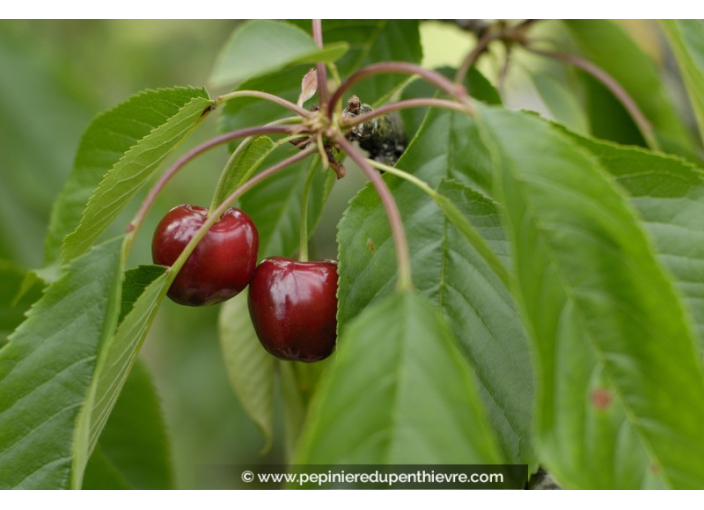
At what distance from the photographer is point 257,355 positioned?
4.18ft

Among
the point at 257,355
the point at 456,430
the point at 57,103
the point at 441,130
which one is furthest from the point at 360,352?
the point at 57,103

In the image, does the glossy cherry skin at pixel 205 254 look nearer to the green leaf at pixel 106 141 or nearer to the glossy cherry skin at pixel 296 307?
the glossy cherry skin at pixel 296 307

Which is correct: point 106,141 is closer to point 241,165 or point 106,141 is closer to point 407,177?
point 241,165

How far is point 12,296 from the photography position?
1246 mm

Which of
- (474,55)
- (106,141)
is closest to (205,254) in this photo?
(106,141)

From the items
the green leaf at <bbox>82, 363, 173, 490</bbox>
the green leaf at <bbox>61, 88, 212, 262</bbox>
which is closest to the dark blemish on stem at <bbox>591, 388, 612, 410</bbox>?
the green leaf at <bbox>61, 88, 212, 262</bbox>

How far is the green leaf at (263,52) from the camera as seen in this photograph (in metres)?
0.63

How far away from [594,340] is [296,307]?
323 mm

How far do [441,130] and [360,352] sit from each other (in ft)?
1.39

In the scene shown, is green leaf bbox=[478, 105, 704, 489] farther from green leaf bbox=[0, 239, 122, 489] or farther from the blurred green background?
the blurred green background

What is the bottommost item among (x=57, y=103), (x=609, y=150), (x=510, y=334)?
(x=510, y=334)

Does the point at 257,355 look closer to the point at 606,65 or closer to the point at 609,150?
the point at 609,150

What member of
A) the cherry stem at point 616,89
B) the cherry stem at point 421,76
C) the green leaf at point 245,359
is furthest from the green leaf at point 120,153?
the cherry stem at point 616,89

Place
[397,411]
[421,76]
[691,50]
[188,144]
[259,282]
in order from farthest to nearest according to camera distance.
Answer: [188,144], [691,50], [259,282], [421,76], [397,411]
